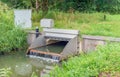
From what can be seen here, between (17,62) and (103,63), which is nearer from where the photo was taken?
(103,63)

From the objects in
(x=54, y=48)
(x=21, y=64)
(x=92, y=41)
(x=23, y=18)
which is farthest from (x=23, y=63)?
(x=23, y=18)

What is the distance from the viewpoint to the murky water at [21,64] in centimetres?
890

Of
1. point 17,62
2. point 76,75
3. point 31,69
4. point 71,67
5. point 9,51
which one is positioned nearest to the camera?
point 76,75

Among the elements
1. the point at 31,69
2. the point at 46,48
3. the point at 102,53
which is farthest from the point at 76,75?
the point at 46,48

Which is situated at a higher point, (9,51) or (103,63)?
(103,63)

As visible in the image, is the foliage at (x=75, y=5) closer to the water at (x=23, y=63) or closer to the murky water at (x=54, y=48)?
the murky water at (x=54, y=48)

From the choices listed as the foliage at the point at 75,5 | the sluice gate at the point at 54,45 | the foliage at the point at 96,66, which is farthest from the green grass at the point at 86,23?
the foliage at the point at 96,66

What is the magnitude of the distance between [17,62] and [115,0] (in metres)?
11.6

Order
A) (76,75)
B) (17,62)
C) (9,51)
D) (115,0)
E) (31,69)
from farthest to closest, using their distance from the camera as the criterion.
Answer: (115,0) → (9,51) → (17,62) → (31,69) → (76,75)

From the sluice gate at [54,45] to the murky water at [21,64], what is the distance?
0.96ft

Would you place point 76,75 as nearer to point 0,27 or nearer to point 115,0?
point 0,27

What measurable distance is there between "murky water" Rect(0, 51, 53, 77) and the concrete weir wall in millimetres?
1474

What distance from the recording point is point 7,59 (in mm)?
10125

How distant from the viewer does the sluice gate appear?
9.85 meters
